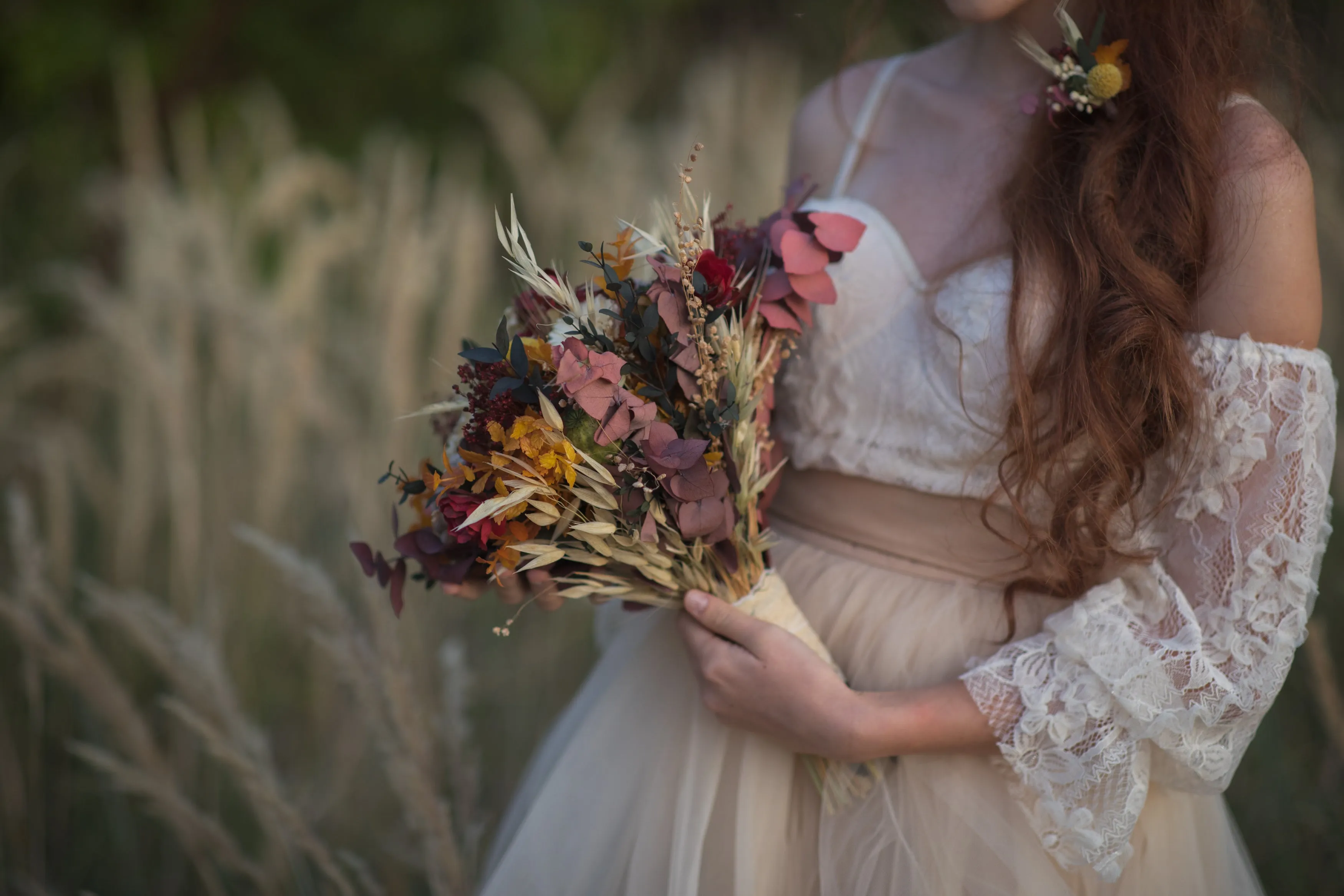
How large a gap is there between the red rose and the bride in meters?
0.31

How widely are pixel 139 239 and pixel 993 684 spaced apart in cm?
238

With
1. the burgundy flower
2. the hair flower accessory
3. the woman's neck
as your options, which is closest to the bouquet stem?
the burgundy flower

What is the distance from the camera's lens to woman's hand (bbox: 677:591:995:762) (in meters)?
1.12

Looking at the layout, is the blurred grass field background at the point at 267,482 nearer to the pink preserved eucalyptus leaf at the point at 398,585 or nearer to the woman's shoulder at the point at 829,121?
the woman's shoulder at the point at 829,121

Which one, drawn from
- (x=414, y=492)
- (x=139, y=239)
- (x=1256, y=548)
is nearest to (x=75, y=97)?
(x=139, y=239)

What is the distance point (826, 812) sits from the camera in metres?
1.20

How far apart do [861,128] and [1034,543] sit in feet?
2.44

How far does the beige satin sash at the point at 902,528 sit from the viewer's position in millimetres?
1249

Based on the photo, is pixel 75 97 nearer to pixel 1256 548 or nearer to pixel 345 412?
pixel 345 412

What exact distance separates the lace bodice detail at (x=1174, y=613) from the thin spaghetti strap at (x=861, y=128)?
0.38 metres

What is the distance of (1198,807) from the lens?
1257mm

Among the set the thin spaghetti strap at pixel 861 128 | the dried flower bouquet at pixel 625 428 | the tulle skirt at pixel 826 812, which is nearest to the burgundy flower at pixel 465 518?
the dried flower bouquet at pixel 625 428

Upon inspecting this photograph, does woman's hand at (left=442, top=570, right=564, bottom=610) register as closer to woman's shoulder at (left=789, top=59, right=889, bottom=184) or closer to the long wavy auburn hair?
the long wavy auburn hair

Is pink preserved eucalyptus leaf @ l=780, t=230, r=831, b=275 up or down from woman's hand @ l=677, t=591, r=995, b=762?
up
